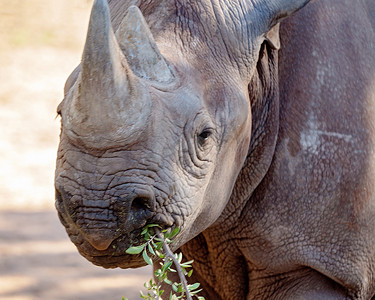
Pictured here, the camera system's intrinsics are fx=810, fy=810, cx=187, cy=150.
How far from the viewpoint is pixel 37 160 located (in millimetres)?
7223

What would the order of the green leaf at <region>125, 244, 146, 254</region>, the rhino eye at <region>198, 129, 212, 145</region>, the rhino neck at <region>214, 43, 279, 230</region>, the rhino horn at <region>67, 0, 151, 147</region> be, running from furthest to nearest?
the rhino neck at <region>214, 43, 279, 230</region>, the rhino eye at <region>198, 129, 212, 145</region>, the green leaf at <region>125, 244, 146, 254</region>, the rhino horn at <region>67, 0, 151, 147</region>

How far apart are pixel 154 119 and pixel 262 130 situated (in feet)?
2.65

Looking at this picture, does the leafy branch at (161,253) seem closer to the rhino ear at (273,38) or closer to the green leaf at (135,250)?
the green leaf at (135,250)

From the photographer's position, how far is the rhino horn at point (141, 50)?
2369 mm

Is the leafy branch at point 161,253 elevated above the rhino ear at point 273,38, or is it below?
below

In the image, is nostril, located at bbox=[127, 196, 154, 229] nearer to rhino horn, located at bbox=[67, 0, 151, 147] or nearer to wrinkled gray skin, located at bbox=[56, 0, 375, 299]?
wrinkled gray skin, located at bbox=[56, 0, 375, 299]

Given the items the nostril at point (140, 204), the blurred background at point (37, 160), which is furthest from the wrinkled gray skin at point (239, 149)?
the blurred background at point (37, 160)

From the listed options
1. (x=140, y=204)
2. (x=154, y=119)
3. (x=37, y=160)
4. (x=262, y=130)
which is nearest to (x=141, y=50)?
(x=154, y=119)

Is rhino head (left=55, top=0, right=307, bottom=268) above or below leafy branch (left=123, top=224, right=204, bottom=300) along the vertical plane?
above

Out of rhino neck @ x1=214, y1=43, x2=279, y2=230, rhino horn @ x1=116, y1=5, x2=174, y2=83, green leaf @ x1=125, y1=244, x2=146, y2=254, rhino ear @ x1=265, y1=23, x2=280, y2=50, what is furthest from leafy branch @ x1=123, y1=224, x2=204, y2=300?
rhino ear @ x1=265, y1=23, x2=280, y2=50

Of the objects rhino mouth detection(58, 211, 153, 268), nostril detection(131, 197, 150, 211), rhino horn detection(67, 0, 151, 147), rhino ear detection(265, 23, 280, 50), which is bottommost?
rhino mouth detection(58, 211, 153, 268)

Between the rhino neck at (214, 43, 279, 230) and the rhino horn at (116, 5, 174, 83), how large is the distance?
24.9 inches

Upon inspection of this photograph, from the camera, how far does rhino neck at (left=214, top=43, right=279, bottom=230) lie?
296 cm

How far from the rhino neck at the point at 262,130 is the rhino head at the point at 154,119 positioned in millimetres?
200
